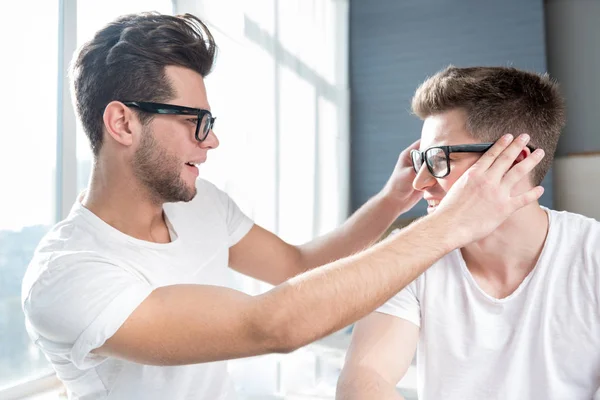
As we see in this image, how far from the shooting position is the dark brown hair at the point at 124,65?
1.56 metres

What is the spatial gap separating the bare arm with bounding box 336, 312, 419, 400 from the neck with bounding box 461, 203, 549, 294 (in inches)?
11.3

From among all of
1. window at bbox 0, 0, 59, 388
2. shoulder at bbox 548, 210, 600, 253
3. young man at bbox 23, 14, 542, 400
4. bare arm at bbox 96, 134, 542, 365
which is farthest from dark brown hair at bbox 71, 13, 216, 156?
shoulder at bbox 548, 210, 600, 253

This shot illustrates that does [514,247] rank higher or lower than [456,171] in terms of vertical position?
lower

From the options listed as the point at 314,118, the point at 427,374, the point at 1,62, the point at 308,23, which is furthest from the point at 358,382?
the point at 308,23

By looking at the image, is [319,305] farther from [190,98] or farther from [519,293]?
[190,98]

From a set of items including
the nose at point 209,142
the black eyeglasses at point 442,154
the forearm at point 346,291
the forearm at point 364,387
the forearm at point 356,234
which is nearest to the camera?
the forearm at point 346,291

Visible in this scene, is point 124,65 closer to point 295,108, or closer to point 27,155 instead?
point 27,155

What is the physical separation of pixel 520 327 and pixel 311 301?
63 cm

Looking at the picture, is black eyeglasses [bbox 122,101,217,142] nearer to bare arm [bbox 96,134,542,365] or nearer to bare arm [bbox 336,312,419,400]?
bare arm [bbox 96,134,542,365]

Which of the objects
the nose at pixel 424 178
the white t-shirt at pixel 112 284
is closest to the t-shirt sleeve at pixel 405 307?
the nose at pixel 424 178

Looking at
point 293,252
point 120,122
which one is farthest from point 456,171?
point 120,122

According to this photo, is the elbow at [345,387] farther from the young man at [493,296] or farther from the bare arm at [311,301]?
the bare arm at [311,301]

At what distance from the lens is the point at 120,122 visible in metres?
1.56

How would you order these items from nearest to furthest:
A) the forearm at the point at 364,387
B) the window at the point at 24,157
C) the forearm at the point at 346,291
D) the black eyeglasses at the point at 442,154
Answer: the forearm at the point at 346,291 < the forearm at the point at 364,387 < the black eyeglasses at the point at 442,154 < the window at the point at 24,157
